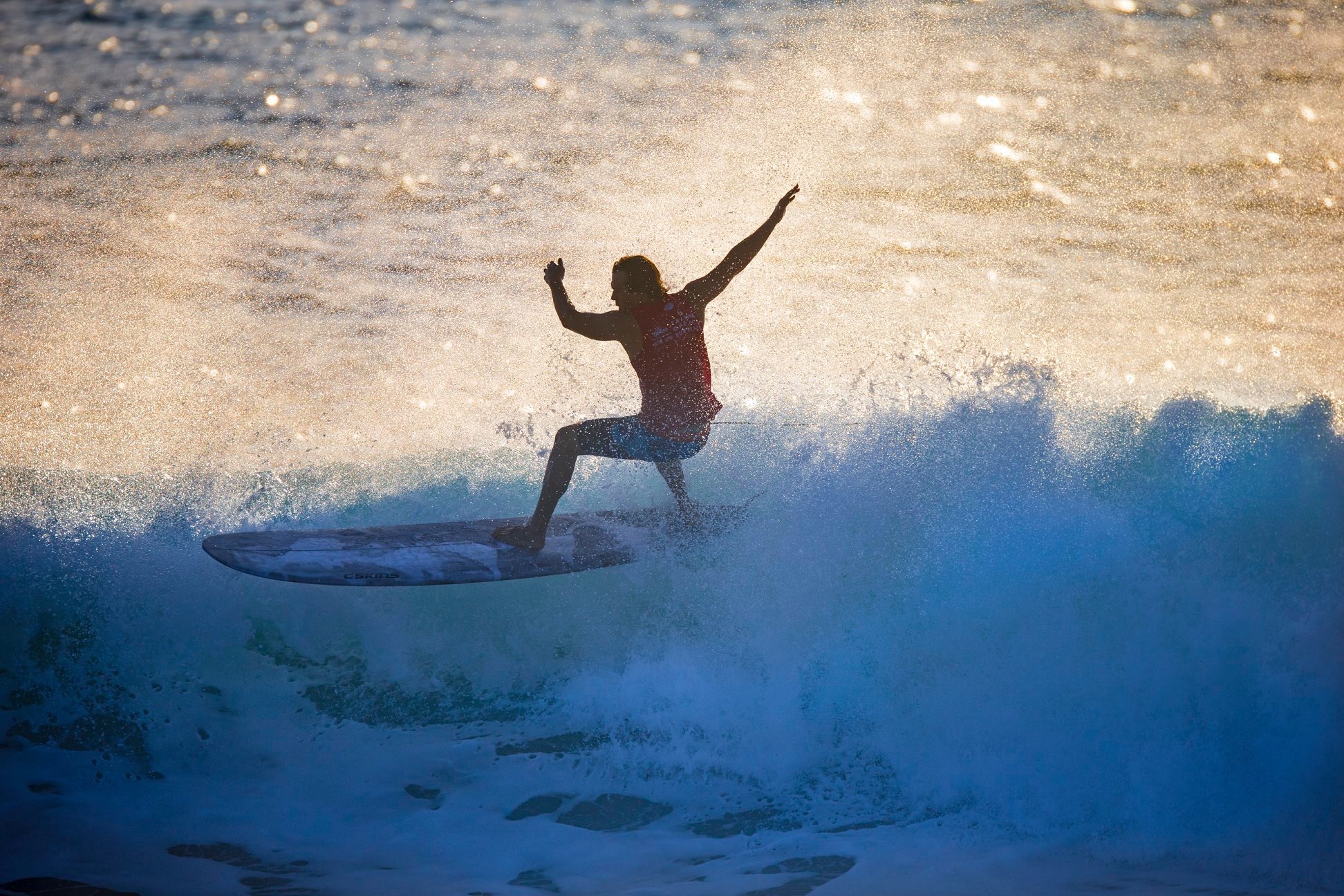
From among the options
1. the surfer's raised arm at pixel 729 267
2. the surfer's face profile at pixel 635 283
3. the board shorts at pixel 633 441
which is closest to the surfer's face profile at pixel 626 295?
the surfer's face profile at pixel 635 283

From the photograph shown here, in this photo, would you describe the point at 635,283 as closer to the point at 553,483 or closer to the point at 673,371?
the point at 673,371

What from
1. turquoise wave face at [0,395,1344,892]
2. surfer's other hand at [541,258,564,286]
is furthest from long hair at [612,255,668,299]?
turquoise wave face at [0,395,1344,892]

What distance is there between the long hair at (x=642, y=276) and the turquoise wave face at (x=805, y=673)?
1.76 meters

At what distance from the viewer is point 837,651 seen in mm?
5684

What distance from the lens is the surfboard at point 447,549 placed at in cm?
487

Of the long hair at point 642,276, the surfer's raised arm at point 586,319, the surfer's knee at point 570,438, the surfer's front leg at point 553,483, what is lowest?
the surfer's front leg at point 553,483

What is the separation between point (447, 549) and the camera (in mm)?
5246

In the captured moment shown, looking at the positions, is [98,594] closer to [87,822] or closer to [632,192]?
[87,822]

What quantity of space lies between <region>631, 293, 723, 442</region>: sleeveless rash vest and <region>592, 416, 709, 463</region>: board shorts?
30 millimetres

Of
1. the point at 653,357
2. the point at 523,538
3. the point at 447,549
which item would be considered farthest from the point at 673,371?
the point at 447,549

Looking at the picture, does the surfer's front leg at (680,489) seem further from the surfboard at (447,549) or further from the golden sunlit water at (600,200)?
the golden sunlit water at (600,200)

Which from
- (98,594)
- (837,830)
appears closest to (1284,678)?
(837,830)

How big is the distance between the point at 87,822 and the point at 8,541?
122 inches

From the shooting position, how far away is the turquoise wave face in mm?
5070
